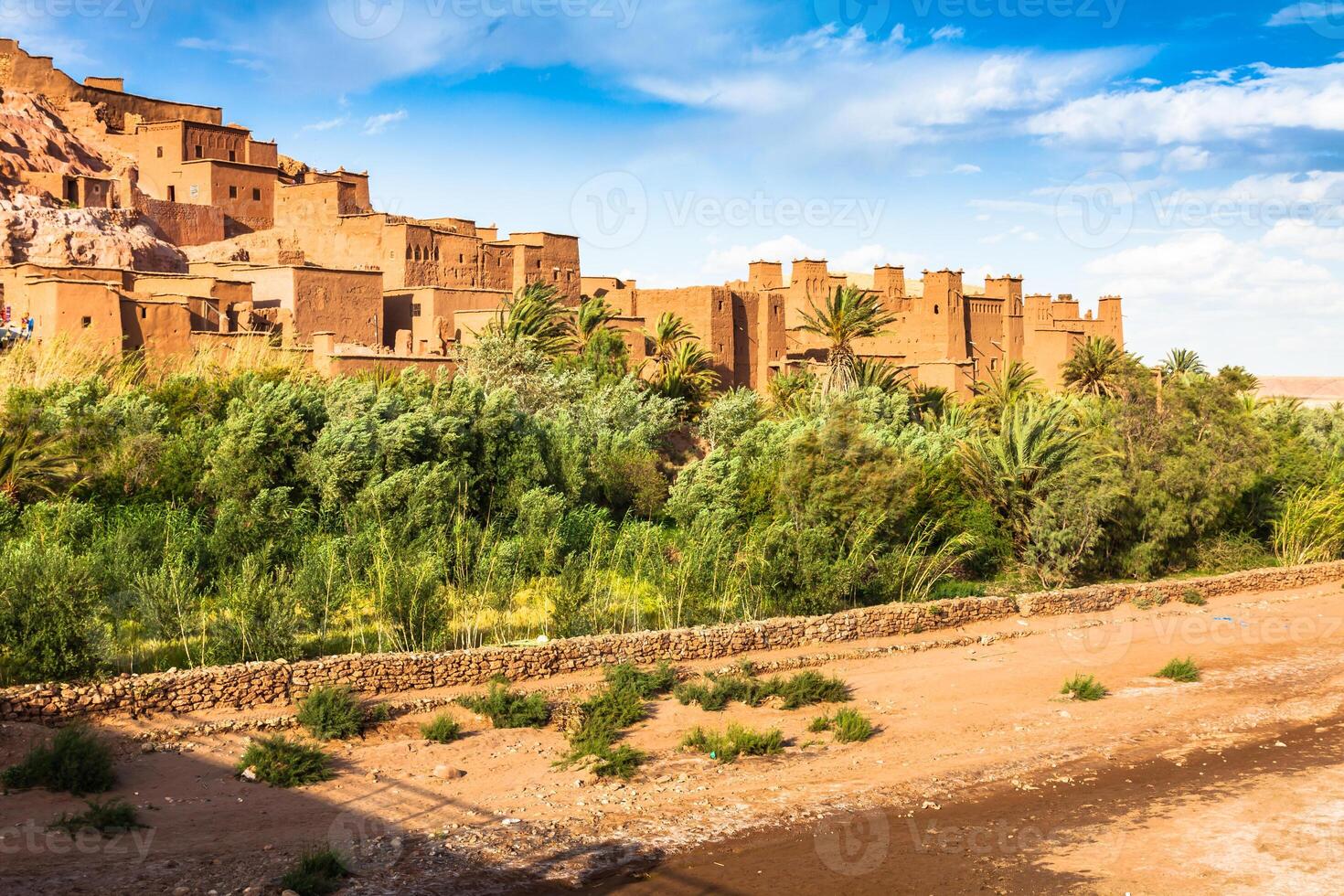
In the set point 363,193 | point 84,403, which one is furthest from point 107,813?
point 363,193

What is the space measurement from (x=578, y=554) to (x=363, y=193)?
29064 millimetres

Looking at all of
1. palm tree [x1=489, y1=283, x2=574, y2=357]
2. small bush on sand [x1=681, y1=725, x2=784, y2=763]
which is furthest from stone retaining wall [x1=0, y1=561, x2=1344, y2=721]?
palm tree [x1=489, y1=283, x2=574, y2=357]

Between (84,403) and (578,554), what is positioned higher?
(84,403)

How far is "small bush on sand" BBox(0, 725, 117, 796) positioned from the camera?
10.1 meters

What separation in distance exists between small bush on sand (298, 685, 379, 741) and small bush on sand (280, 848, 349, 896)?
268cm

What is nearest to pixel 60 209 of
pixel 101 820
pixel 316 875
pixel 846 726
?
pixel 101 820

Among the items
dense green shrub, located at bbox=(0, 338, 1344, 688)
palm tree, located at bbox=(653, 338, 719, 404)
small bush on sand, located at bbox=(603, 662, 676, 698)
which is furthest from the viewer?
palm tree, located at bbox=(653, 338, 719, 404)

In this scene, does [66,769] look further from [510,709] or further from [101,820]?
[510,709]

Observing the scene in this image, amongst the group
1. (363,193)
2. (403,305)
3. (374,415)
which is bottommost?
(374,415)

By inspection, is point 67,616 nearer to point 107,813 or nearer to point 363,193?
point 107,813

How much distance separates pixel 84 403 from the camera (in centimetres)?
1772

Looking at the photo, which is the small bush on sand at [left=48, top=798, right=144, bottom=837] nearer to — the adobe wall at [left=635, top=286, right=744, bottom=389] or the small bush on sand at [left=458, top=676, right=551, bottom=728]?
the small bush on sand at [left=458, top=676, right=551, bottom=728]

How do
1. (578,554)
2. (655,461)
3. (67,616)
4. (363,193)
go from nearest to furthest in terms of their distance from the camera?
(67,616)
(578,554)
(655,461)
(363,193)

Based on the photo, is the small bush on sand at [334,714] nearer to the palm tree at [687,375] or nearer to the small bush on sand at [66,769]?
the small bush on sand at [66,769]
